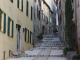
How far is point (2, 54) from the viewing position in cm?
1880

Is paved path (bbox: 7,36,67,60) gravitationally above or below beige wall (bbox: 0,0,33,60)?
below

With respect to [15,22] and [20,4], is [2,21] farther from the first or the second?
[20,4]

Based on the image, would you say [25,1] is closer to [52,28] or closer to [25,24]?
[25,24]

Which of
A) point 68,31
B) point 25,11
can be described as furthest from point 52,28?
point 68,31

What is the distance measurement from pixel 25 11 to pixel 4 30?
859 centimetres

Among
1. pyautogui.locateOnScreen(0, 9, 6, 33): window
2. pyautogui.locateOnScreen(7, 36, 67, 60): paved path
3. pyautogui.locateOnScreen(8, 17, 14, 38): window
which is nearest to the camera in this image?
pyautogui.locateOnScreen(0, 9, 6, 33): window

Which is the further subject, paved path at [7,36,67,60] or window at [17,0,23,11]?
window at [17,0,23,11]

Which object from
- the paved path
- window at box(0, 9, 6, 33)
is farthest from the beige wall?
the paved path

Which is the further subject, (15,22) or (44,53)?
(44,53)

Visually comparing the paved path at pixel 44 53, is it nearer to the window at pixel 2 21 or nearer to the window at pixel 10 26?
the window at pixel 10 26

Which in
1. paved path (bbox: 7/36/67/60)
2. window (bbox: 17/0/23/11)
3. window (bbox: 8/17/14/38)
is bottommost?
paved path (bbox: 7/36/67/60)

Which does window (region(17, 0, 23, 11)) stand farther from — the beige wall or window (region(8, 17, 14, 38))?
window (region(8, 17, 14, 38))

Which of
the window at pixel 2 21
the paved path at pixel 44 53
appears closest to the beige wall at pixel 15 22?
the window at pixel 2 21

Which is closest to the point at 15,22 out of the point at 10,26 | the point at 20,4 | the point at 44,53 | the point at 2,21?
the point at 10,26
